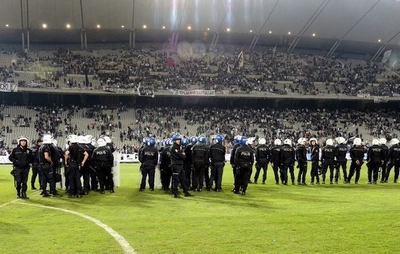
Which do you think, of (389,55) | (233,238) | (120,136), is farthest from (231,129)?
(233,238)

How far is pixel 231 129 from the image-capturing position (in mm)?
44875

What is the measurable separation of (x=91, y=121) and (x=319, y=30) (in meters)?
31.4

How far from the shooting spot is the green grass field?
6.46 meters

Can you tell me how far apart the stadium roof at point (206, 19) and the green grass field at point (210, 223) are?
38.7m

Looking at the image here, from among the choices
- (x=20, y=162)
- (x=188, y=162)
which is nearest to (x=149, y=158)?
(x=188, y=162)

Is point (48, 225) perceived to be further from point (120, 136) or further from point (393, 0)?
point (393, 0)

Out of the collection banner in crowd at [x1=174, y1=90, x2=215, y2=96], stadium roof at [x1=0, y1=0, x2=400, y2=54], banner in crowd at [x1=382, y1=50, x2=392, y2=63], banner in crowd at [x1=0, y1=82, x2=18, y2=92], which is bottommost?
banner in crowd at [x1=174, y1=90, x2=215, y2=96]

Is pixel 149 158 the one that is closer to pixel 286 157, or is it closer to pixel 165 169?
pixel 165 169

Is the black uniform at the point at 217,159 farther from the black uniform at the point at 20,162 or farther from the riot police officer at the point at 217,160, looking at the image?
the black uniform at the point at 20,162

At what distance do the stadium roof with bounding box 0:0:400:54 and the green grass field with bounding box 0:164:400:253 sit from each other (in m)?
38.7

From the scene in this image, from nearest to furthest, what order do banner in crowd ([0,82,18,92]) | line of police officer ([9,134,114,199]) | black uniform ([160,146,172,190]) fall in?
line of police officer ([9,134,114,199])
black uniform ([160,146,172,190])
banner in crowd ([0,82,18,92])

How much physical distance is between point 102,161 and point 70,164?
1097 mm

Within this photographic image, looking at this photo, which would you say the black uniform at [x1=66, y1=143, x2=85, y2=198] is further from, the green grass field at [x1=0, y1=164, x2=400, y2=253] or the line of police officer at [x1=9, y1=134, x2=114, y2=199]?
the green grass field at [x1=0, y1=164, x2=400, y2=253]

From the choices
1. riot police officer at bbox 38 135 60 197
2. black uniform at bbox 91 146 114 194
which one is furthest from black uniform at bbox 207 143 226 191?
riot police officer at bbox 38 135 60 197
